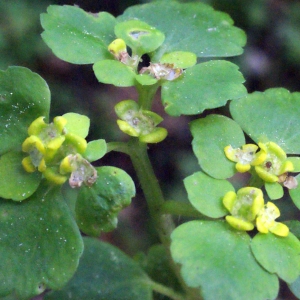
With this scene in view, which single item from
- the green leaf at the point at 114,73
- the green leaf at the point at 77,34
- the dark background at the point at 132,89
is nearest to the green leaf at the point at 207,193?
the green leaf at the point at 114,73

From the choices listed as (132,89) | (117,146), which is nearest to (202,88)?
(117,146)

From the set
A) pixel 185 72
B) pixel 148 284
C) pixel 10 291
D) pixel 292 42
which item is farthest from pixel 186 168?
pixel 10 291

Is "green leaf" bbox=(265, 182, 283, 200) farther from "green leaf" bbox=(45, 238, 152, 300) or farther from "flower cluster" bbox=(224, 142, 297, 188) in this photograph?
"green leaf" bbox=(45, 238, 152, 300)

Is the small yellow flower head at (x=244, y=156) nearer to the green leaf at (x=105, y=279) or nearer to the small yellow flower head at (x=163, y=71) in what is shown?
the small yellow flower head at (x=163, y=71)

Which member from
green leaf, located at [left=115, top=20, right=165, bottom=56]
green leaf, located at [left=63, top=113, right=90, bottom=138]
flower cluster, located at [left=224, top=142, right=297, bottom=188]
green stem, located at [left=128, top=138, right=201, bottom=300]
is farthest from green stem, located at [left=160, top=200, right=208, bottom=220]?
green leaf, located at [left=115, top=20, right=165, bottom=56]

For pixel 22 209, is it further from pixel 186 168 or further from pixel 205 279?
pixel 186 168

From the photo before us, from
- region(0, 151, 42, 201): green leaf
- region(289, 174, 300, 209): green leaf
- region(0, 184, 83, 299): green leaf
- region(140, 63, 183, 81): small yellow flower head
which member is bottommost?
region(0, 184, 83, 299): green leaf

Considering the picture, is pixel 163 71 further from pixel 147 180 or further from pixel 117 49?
pixel 147 180

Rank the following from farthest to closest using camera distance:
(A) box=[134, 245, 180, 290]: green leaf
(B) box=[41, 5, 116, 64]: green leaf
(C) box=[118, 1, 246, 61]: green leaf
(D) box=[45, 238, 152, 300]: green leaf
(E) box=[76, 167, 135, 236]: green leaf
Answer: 1. (A) box=[134, 245, 180, 290]: green leaf
2. (D) box=[45, 238, 152, 300]: green leaf
3. (C) box=[118, 1, 246, 61]: green leaf
4. (B) box=[41, 5, 116, 64]: green leaf
5. (E) box=[76, 167, 135, 236]: green leaf
